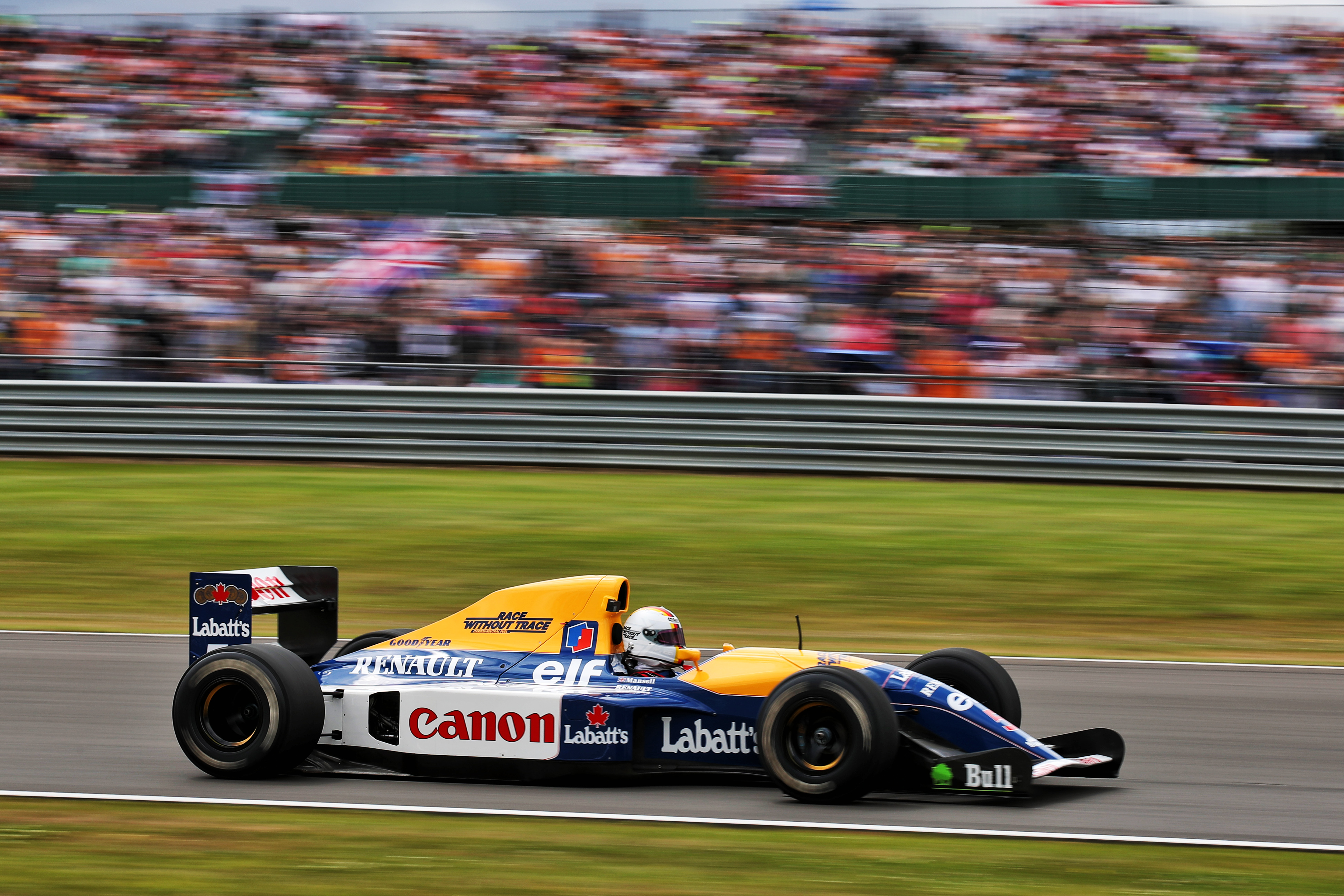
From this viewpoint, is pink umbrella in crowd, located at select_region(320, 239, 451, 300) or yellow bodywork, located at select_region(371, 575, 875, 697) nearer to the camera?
yellow bodywork, located at select_region(371, 575, 875, 697)

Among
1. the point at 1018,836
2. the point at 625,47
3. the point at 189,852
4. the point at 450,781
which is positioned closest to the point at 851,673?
the point at 1018,836

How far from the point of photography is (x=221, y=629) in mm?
6891

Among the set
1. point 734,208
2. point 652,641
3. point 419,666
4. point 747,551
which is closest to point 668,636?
point 652,641

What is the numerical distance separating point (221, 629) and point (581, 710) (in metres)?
1.72

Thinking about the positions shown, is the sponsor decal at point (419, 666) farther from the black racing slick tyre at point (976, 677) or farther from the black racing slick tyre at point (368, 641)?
the black racing slick tyre at point (976, 677)

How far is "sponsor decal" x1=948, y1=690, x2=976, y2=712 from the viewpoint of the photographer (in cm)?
608

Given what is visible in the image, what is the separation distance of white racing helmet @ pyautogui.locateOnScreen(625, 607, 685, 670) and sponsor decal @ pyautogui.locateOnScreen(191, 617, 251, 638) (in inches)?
66.3

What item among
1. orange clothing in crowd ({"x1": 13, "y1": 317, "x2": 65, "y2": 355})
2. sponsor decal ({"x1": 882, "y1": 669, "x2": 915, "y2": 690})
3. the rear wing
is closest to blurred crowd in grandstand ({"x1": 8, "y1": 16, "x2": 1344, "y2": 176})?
orange clothing in crowd ({"x1": 13, "y1": 317, "x2": 65, "y2": 355})

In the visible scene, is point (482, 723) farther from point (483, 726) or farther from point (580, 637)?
point (580, 637)

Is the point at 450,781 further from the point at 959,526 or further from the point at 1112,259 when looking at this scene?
the point at 1112,259

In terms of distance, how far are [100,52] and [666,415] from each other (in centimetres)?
1048

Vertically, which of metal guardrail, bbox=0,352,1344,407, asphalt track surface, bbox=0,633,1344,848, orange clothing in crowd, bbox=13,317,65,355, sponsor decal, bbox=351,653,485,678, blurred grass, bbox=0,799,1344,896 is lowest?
blurred grass, bbox=0,799,1344,896

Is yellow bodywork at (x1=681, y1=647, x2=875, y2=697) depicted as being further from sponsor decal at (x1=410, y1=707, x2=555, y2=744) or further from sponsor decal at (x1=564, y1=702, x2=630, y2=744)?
sponsor decal at (x1=410, y1=707, x2=555, y2=744)

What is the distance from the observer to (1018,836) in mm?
5496
